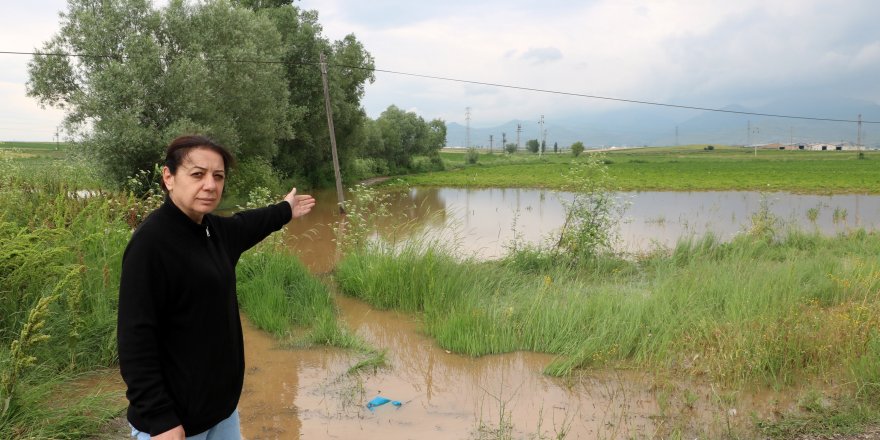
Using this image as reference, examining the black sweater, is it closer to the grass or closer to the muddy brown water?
the muddy brown water

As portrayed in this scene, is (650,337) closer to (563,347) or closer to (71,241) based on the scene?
(563,347)

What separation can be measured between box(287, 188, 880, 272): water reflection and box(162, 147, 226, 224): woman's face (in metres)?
6.87

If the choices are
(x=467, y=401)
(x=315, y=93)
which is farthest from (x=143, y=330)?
(x=315, y=93)

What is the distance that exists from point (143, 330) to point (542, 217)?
61.4 ft

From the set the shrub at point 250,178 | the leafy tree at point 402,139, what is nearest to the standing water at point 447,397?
the shrub at point 250,178

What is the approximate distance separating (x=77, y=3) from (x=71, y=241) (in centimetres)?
1545

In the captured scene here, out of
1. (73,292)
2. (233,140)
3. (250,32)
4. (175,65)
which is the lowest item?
(73,292)

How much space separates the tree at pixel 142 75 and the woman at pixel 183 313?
54.6 feet

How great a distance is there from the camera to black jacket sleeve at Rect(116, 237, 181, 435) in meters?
1.91

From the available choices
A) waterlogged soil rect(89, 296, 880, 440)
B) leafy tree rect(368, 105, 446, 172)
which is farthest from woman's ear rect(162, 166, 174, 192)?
leafy tree rect(368, 105, 446, 172)

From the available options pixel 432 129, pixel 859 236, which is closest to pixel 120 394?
pixel 859 236

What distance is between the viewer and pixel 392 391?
5.51 metres

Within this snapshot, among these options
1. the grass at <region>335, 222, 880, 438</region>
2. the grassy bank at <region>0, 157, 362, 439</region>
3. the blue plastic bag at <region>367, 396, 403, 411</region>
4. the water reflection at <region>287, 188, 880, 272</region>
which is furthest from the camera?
the water reflection at <region>287, 188, 880, 272</region>

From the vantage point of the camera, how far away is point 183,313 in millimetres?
2051
